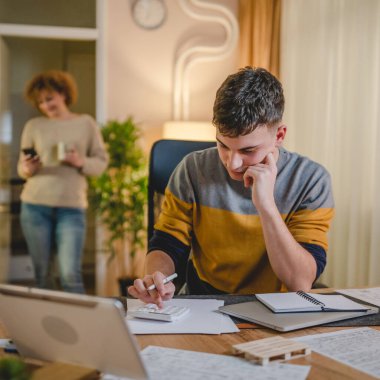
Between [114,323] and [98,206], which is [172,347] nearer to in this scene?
[114,323]

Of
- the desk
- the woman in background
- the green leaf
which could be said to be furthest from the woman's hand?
the desk

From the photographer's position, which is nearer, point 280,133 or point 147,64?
point 280,133

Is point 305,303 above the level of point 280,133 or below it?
below

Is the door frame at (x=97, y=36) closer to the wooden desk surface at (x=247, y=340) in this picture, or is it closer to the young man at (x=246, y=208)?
the young man at (x=246, y=208)

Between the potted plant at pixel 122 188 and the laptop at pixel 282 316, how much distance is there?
2648mm

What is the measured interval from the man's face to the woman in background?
2.03 m

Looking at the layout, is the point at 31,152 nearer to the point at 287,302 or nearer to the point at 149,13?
the point at 149,13

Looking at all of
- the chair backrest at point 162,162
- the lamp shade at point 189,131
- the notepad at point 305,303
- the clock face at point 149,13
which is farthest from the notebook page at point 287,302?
the clock face at point 149,13

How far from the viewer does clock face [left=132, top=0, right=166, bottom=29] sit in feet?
13.6

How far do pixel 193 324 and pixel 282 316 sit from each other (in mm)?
184

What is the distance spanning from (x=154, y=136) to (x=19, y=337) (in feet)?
11.2

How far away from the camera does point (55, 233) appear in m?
3.41

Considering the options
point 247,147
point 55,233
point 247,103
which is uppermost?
Answer: point 247,103

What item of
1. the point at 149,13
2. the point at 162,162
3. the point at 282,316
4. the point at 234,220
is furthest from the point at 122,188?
the point at 282,316
